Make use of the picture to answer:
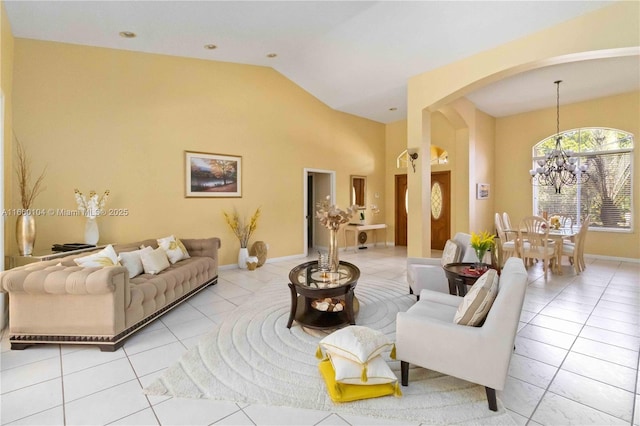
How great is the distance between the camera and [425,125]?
5.53 metres

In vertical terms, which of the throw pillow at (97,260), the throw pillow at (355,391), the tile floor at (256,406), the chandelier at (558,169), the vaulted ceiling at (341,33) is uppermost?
the vaulted ceiling at (341,33)

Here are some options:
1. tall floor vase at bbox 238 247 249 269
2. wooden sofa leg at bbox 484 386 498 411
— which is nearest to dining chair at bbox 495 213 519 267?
wooden sofa leg at bbox 484 386 498 411

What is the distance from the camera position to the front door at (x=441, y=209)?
7.96m

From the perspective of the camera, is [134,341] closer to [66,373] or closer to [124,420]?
[66,373]

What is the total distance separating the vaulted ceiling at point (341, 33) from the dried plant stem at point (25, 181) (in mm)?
1594

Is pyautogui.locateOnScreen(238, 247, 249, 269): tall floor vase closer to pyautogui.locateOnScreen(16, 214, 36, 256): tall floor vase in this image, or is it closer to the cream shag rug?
the cream shag rug

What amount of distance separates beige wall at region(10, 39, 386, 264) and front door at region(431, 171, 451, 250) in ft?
10.9

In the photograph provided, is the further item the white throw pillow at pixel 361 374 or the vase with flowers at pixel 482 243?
the vase with flowers at pixel 482 243

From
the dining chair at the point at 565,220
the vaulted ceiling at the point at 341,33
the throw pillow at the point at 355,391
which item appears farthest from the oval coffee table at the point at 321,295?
the dining chair at the point at 565,220

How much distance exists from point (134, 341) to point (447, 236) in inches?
282

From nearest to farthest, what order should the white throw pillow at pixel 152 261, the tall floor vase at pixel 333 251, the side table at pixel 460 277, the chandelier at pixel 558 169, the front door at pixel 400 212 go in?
the side table at pixel 460 277 < the tall floor vase at pixel 333 251 < the white throw pillow at pixel 152 261 < the chandelier at pixel 558 169 < the front door at pixel 400 212

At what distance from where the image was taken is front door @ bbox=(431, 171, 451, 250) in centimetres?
796

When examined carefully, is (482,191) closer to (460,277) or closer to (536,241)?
(536,241)

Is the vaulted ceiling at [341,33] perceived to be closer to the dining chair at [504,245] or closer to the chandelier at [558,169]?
the chandelier at [558,169]
